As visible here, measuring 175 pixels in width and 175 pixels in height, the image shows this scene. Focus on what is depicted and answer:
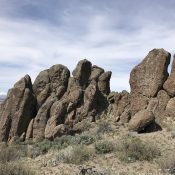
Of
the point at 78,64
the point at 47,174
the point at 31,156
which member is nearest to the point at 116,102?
the point at 78,64

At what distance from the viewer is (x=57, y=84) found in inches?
1571

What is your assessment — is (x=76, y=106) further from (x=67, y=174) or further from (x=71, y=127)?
(x=67, y=174)

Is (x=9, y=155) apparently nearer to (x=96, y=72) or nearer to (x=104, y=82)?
(x=104, y=82)

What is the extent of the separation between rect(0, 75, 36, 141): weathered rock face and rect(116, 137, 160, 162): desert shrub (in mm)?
14774

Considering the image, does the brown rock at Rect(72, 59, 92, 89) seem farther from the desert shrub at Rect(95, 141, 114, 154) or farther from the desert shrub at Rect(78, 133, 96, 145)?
the desert shrub at Rect(95, 141, 114, 154)

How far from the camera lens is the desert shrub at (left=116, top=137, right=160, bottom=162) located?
75.3 feet

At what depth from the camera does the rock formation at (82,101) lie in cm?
3247

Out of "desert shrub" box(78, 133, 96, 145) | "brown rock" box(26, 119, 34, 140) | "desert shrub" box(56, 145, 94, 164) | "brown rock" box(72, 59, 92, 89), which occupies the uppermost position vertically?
"brown rock" box(72, 59, 92, 89)

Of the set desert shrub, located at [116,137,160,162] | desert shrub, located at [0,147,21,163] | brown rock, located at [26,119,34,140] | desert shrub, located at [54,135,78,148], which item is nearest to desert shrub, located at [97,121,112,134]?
desert shrub, located at [54,135,78,148]

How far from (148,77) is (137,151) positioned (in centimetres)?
1155

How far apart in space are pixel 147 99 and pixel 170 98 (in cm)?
209

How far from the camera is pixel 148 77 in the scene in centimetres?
3388

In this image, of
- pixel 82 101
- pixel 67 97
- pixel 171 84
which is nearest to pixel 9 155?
pixel 82 101

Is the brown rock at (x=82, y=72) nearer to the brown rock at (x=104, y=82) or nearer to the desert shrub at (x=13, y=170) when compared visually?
the brown rock at (x=104, y=82)
